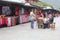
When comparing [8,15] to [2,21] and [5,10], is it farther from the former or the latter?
[2,21]

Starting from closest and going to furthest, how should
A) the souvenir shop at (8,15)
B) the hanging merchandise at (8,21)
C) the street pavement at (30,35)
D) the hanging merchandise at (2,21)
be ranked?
the street pavement at (30,35)
the hanging merchandise at (2,21)
the souvenir shop at (8,15)
the hanging merchandise at (8,21)

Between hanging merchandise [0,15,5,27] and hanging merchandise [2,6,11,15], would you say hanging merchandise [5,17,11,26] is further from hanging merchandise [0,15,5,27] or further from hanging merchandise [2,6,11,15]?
hanging merchandise [2,6,11,15]

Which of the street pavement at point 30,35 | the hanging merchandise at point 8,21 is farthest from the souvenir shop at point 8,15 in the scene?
the street pavement at point 30,35

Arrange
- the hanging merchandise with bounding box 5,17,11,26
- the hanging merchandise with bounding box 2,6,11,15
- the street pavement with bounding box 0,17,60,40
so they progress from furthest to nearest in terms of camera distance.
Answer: the hanging merchandise with bounding box 2,6,11,15
the hanging merchandise with bounding box 5,17,11,26
the street pavement with bounding box 0,17,60,40

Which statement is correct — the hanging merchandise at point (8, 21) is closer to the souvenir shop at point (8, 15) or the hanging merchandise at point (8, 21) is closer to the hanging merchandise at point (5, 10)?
the souvenir shop at point (8, 15)

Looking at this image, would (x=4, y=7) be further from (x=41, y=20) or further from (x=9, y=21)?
(x=41, y=20)

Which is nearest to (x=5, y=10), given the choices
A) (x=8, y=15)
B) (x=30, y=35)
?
(x=8, y=15)

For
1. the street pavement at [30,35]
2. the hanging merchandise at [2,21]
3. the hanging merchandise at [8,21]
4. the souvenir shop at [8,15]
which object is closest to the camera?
the street pavement at [30,35]

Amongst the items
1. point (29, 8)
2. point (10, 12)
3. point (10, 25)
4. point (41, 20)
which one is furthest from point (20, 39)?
point (29, 8)

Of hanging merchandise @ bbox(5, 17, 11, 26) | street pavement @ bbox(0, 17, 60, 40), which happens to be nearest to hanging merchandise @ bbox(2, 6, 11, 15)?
hanging merchandise @ bbox(5, 17, 11, 26)

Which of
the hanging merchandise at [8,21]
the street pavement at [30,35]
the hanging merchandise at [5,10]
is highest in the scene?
the hanging merchandise at [5,10]

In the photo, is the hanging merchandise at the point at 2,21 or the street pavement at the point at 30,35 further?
the hanging merchandise at the point at 2,21

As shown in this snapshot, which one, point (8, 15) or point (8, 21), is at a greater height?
point (8, 15)

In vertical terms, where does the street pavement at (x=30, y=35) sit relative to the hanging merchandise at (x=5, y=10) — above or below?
below
